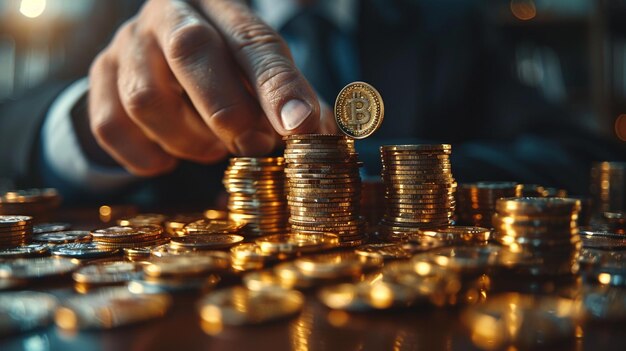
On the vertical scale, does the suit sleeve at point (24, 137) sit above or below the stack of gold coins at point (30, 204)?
above

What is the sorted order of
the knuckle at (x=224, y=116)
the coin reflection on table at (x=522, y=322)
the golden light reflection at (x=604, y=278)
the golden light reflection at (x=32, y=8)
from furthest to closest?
the golden light reflection at (x=32, y=8), the knuckle at (x=224, y=116), the golden light reflection at (x=604, y=278), the coin reflection on table at (x=522, y=322)

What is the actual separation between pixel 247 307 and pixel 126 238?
453 millimetres

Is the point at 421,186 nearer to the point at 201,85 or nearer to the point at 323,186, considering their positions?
the point at 323,186

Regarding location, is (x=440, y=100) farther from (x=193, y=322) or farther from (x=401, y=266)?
(x=193, y=322)

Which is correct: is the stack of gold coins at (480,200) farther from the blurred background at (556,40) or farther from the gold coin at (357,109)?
the blurred background at (556,40)

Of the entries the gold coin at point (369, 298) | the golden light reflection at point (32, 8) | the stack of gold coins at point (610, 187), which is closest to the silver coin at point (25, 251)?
the gold coin at point (369, 298)

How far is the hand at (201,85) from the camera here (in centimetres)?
104

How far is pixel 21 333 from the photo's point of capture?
1.64 ft

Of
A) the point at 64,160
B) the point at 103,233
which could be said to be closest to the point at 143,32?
the point at 103,233

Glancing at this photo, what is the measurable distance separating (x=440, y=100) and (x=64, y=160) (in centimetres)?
Answer: 170

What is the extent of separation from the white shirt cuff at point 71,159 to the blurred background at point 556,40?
87 cm

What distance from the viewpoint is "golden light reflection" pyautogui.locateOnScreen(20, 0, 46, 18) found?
3359mm

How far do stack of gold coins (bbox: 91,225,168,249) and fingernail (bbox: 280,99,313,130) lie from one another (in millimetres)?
310

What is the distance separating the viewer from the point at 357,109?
101cm
